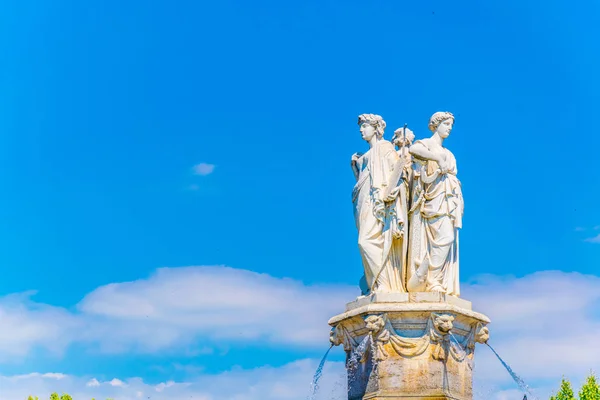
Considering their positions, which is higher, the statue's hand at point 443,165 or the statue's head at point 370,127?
the statue's head at point 370,127

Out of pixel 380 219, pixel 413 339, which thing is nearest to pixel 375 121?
pixel 380 219

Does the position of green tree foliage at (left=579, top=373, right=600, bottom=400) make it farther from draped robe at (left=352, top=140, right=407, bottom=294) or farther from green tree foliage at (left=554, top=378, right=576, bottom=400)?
draped robe at (left=352, top=140, right=407, bottom=294)

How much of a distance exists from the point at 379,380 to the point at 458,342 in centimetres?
137

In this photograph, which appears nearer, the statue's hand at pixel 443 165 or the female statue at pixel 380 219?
→ the female statue at pixel 380 219

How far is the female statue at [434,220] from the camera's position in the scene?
567 inches

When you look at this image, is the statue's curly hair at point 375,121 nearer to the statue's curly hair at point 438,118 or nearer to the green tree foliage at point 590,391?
the statue's curly hair at point 438,118

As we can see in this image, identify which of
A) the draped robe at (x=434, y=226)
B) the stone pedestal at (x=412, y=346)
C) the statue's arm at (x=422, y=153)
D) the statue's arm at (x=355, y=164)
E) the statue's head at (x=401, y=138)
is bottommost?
the stone pedestal at (x=412, y=346)

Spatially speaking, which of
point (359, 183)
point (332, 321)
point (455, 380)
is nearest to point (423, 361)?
point (455, 380)

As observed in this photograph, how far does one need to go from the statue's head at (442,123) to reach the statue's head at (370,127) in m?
0.87

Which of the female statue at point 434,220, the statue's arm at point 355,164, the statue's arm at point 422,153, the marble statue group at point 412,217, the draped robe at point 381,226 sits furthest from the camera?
the statue's arm at point 355,164

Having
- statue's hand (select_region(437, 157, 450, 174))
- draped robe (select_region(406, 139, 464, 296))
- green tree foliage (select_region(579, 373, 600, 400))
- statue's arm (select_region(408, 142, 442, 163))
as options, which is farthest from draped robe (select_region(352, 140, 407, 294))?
green tree foliage (select_region(579, 373, 600, 400))

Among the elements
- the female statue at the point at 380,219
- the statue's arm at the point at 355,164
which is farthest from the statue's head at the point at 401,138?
the statue's arm at the point at 355,164

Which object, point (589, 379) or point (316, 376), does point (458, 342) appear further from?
point (589, 379)

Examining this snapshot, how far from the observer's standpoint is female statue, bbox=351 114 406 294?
48.0 feet
